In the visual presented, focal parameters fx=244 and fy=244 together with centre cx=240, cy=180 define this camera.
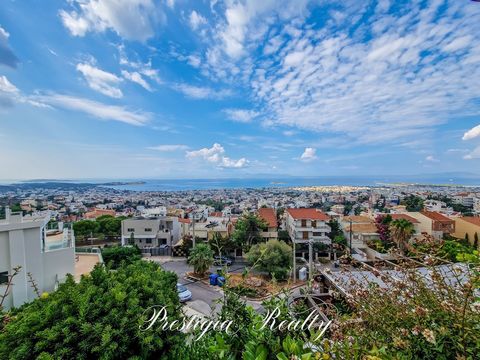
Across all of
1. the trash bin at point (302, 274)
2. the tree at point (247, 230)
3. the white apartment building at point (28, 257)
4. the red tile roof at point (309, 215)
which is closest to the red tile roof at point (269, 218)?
the red tile roof at point (309, 215)

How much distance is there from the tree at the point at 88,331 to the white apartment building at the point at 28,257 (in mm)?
6418

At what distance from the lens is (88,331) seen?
1988 millimetres

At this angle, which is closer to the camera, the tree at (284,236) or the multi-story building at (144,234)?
the multi-story building at (144,234)

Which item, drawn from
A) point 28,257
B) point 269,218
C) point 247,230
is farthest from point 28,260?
point 269,218

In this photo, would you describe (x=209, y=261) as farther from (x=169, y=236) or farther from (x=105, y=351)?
(x=105, y=351)

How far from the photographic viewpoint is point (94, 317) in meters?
2.13

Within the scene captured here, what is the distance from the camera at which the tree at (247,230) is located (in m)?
20.9

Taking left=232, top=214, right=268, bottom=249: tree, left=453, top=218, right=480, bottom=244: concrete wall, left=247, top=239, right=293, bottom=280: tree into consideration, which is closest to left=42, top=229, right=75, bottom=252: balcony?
left=247, top=239, right=293, bottom=280: tree

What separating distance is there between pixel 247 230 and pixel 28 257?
51.0 ft

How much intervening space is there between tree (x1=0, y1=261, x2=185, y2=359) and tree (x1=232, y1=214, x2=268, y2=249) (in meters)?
18.7

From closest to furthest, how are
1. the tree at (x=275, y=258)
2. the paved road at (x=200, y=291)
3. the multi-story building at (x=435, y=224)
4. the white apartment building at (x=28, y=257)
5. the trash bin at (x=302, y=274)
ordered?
the white apartment building at (x=28, y=257) < the paved road at (x=200, y=291) < the tree at (x=275, y=258) < the trash bin at (x=302, y=274) < the multi-story building at (x=435, y=224)

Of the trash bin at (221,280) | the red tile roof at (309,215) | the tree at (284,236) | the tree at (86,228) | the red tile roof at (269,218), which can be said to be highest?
the trash bin at (221,280)

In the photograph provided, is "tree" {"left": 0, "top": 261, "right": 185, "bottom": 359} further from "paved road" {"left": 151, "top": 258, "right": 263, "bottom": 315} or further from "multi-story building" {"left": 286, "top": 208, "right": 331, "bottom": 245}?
"multi-story building" {"left": 286, "top": 208, "right": 331, "bottom": 245}

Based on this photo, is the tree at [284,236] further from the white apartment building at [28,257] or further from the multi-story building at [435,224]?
the white apartment building at [28,257]
